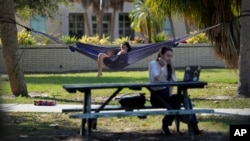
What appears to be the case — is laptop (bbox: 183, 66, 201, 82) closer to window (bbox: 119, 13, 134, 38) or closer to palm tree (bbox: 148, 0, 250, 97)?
palm tree (bbox: 148, 0, 250, 97)

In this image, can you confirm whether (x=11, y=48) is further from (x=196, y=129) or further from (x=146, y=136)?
(x=196, y=129)

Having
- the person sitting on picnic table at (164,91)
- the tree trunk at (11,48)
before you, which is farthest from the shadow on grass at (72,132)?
the tree trunk at (11,48)

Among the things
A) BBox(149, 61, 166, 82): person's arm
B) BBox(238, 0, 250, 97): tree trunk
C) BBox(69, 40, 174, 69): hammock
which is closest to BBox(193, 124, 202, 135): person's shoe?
BBox(149, 61, 166, 82): person's arm

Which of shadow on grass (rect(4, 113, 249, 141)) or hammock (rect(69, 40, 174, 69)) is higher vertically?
hammock (rect(69, 40, 174, 69))

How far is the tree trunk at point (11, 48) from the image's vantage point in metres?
14.1

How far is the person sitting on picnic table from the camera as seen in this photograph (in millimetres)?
8922

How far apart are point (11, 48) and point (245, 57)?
5.64 meters

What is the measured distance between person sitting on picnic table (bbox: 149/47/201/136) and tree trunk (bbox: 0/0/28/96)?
6.06 meters

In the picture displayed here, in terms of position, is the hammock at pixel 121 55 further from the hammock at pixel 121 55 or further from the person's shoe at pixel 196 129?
the person's shoe at pixel 196 129

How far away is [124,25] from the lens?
46.8 m

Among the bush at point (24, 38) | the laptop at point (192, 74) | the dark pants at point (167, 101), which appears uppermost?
the bush at point (24, 38)

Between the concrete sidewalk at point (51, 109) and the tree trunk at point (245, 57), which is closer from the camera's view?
the concrete sidewalk at point (51, 109)

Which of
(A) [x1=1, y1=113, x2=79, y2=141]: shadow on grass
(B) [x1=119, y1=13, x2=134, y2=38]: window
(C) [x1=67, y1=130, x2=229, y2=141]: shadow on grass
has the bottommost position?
(C) [x1=67, y1=130, x2=229, y2=141]: shadow on grass

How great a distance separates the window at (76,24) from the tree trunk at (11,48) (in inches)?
1211
